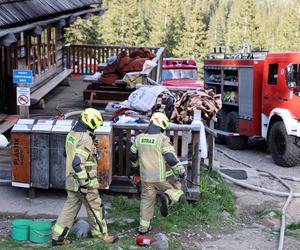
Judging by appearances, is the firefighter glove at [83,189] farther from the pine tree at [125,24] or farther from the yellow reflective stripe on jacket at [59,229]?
the pine tree at [125,24]

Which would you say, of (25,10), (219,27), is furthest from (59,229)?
(219,27)

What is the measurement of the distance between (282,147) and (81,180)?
26.0ft

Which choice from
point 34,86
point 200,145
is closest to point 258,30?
point 34,86

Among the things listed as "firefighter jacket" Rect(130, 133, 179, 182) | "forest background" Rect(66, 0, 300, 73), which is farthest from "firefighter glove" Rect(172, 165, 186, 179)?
"forest background" Rect(66, 0, 300, 73)

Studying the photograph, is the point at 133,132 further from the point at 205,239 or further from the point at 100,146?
the point at 205,239

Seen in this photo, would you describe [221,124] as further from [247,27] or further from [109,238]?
[247,27]

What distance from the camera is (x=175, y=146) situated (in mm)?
7441

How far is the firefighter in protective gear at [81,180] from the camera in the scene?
5.89m

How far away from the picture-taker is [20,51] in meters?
11.8

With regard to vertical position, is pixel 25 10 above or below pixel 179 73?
above

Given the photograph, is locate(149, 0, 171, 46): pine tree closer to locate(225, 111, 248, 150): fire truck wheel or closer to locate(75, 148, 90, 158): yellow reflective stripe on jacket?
locate(225, 111, 248, 150): fire truck wheel

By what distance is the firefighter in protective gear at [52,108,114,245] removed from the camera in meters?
5.89

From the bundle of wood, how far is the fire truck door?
11.5 ft

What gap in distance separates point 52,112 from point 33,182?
16.2 ft
